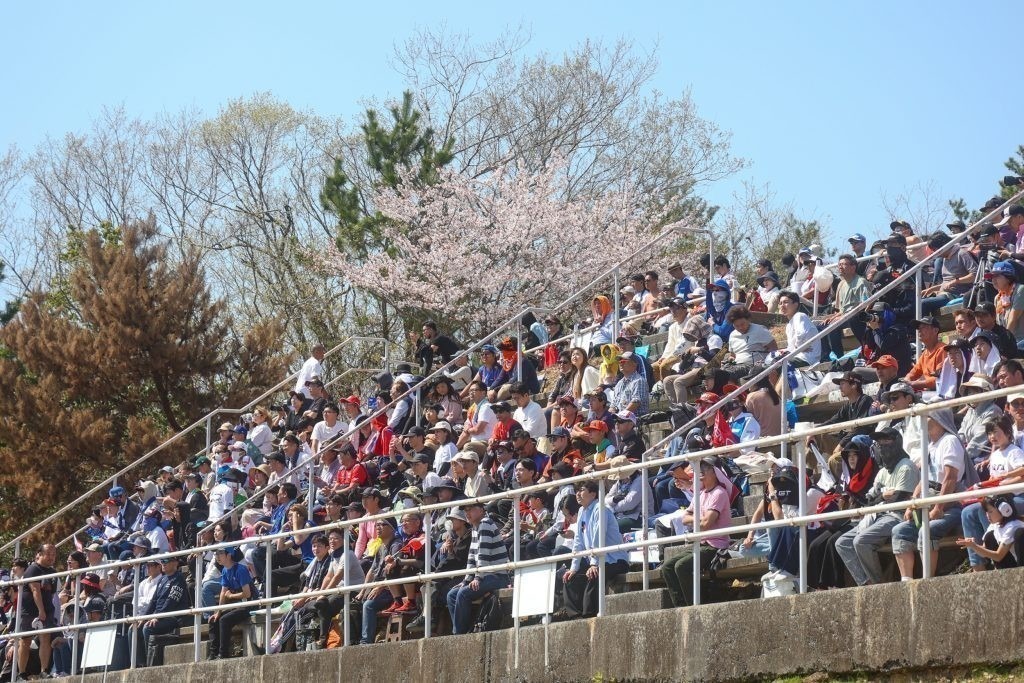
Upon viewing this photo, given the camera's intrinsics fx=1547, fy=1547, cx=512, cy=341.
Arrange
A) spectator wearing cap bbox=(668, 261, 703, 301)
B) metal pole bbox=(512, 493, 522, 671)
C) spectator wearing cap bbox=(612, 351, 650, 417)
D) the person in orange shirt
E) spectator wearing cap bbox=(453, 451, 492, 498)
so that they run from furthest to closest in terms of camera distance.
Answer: spectator wearing cap bbox=(668, 261, 703, 301)
spectator wearing cap bbox=(612, 351, 650, 417)
spectator wearing cap bbox=(453, 451, 492, 498)
the person in orange shirt
metal pole bbox=(512, 493, 522, 671)

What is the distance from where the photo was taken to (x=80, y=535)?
2666 cm

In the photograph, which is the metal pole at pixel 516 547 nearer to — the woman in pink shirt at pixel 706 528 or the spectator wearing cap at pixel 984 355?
the woman in pink shirt at pixel 706 528

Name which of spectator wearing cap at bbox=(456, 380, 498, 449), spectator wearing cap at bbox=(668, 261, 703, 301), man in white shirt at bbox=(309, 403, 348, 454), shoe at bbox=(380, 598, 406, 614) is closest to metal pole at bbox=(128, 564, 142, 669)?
shoe at bbox=(380, 598, 406, 614)

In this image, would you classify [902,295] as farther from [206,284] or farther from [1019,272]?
[206,284]

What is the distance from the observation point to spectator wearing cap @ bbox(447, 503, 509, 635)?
12.2 meters

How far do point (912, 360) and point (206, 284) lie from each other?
73.1 ft

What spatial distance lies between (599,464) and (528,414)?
11.5 ft

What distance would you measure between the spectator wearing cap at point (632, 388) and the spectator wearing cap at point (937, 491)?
262 inches

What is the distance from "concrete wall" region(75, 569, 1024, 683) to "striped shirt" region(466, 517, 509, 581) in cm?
61

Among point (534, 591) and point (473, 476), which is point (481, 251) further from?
point (534, 591)

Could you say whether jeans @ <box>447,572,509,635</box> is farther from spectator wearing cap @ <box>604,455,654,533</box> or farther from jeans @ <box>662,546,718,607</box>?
jeans @ <box>662,546,718,607</box>

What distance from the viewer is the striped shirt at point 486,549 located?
12.3m

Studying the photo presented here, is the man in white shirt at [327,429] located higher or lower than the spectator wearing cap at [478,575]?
higher

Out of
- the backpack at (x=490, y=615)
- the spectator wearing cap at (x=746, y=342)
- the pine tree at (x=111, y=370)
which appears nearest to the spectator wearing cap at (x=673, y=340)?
the spectator wearing cap at (x=746, y=342)
